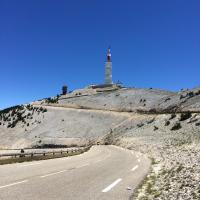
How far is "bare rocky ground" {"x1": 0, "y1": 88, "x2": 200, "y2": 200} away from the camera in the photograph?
214 ft

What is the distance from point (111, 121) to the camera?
10200 cm

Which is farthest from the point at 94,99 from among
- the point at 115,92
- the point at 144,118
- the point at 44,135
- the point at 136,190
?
the point at 136,190

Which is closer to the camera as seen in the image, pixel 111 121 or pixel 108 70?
pixel 111 121

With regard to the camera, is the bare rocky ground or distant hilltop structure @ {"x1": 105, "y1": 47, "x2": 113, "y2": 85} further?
distant hilltop structure @ {"x1": 105, "y1": 47, "x2": 113, "y2": 85}

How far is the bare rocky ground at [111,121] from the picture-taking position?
65.1 m

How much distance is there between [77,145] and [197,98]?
31.3 m

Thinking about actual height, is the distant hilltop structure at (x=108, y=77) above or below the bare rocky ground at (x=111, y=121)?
above

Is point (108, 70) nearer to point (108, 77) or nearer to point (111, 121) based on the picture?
point (108, 77)

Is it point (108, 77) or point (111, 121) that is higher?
point (108, 77)

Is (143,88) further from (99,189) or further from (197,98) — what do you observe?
(99,189)

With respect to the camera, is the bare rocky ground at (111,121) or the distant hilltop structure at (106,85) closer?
the bare rocky ground at (111,121)

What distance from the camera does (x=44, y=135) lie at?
101000 millimetres

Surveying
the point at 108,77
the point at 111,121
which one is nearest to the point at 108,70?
the point at 108,77

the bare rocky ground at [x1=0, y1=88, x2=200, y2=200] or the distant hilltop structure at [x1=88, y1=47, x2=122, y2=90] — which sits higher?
the distant hilltop structure at [x1=88, y1=47, x2=122, y2=90]
